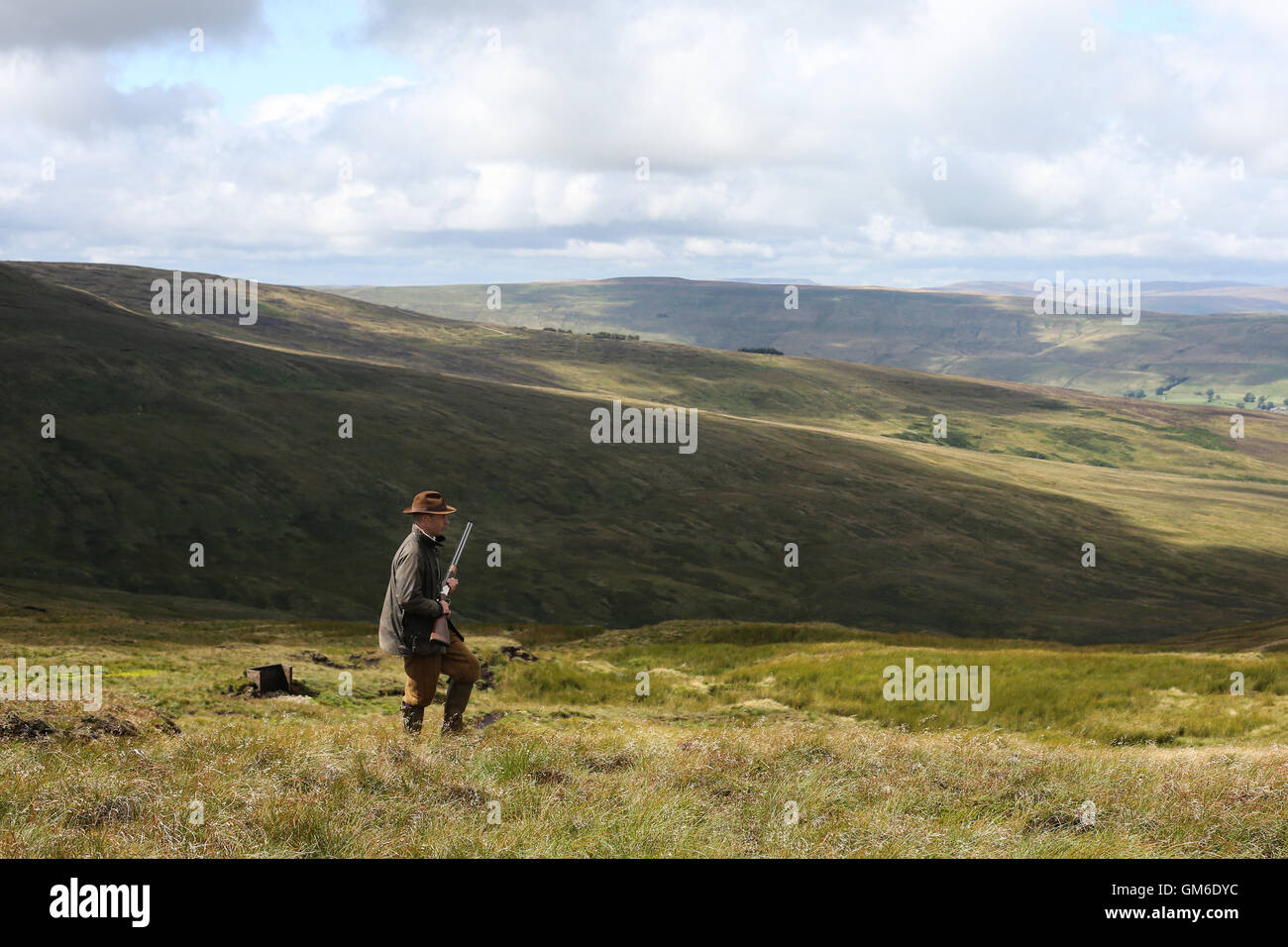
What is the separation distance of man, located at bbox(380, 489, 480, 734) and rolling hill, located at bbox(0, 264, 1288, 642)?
5584cm

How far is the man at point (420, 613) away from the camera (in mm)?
12289

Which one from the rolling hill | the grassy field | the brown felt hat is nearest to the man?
the brown felt hat

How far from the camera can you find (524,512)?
364ft

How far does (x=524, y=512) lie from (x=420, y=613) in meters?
99.2

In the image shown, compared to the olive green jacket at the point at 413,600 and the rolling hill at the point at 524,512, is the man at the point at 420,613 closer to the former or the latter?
the olive green jacket at the point at 413,600

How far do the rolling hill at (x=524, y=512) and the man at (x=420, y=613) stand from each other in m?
55.8

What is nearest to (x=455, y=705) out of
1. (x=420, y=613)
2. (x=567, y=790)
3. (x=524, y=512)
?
(x=420, y=613)

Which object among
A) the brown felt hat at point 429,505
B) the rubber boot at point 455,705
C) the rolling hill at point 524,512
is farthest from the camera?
the rolling hill at point 524,512

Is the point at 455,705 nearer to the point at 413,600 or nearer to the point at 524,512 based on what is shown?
the point at 413,600

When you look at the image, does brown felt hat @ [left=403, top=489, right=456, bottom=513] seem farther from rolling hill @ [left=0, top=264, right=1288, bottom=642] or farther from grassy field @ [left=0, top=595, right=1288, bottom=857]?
rolling hill @ [left=0, top=264, right=1288, bottom=642]

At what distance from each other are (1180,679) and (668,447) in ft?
378

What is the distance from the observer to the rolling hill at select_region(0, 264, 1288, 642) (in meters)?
82.4

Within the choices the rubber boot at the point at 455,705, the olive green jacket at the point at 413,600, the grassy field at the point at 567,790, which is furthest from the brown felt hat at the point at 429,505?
the grassy field at the point at 567,790

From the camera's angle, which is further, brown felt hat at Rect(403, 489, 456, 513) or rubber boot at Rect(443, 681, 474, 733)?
rubber boot at Rect(443, 681, 474, 733)
